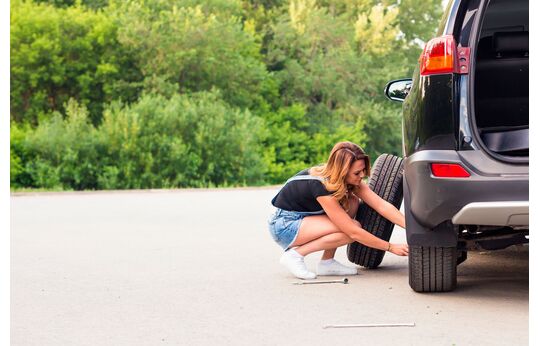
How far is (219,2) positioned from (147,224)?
37.7 meters

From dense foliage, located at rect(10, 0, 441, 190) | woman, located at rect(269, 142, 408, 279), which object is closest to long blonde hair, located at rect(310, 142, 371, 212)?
woman, located at rect(269, 142, 408, 279)

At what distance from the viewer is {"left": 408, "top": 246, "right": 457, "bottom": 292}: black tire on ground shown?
6395 mm

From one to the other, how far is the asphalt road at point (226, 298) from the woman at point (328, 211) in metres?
0.27

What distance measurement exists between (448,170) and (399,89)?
1856 millimetres

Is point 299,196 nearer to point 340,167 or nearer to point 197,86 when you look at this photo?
point 340,167

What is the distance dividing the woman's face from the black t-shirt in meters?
0.30

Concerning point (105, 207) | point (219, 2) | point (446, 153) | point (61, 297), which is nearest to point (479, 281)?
point (446, 153)

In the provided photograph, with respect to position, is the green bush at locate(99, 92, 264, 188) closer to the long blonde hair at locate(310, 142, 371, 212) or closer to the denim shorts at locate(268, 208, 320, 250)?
the denim shorts at locate(268, 208, 320, 250)

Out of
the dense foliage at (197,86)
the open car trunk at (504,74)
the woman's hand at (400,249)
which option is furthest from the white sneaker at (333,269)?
the dense foliage at (197,86)

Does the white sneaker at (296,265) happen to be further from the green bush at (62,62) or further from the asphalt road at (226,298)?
the green bush at (62,62)

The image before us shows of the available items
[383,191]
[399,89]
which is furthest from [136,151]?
[399,89]

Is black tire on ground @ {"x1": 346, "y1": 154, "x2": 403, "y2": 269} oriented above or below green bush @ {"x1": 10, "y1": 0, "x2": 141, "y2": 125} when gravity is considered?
above

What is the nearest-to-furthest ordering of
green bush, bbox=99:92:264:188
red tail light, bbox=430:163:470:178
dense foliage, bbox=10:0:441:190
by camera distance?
red tail light, bbox=430:163:470:178, green bush, bbox=99:92:264:188, dense foliage, bbox=10:0:441:190

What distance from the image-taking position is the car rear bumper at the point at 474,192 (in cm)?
558
